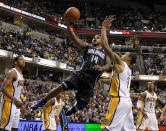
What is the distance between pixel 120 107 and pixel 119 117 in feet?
0.62

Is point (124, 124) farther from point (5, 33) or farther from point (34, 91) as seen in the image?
point (5, 33)

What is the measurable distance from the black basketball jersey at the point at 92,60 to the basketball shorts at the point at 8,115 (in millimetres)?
1706

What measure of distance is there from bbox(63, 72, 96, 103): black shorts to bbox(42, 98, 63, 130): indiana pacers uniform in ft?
8.06

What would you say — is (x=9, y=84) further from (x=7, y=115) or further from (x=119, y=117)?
(x=119, y=117)

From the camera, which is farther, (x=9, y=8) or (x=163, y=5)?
(x=163, y=5)

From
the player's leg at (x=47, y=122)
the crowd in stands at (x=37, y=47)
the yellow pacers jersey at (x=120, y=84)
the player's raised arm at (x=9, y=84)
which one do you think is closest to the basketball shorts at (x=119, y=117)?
the yellow pacers jersey at (x=120, y=84)

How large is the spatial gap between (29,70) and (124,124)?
25263 mm

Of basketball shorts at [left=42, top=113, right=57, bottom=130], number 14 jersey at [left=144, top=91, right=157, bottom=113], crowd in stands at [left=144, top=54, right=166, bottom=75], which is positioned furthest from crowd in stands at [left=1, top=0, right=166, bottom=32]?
number 14 jersey at [left=144, top=91, right=157, bottom=113]

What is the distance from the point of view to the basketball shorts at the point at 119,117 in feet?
14.6

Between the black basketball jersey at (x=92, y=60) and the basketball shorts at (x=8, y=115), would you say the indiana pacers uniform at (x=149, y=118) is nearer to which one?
the black basketball jersey at (x=92, y=60)

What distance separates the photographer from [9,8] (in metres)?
27.2

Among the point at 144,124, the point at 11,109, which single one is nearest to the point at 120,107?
the point at 11,109

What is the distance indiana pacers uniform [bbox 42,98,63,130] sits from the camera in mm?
7918

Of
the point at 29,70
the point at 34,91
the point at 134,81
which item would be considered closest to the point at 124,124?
the point at 34,91
